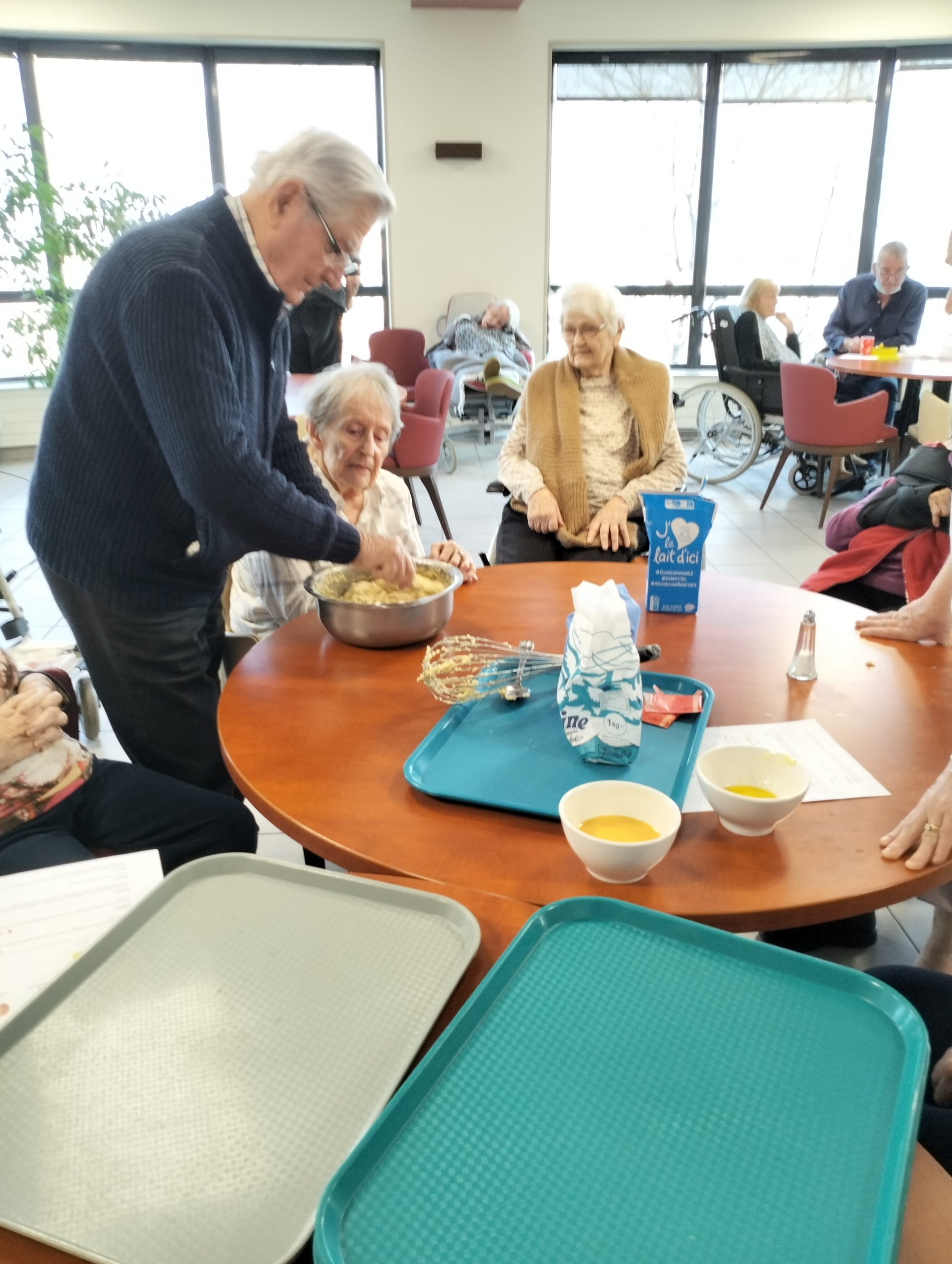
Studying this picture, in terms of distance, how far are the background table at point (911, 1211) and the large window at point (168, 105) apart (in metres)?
6.16

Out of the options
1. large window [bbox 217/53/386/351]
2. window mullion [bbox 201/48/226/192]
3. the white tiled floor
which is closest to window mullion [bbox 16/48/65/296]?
window mullion [bbox 201/48/226/192]

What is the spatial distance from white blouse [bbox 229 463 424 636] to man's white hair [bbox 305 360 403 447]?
0.14m

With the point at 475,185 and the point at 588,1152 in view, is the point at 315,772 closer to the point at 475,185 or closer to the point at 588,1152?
the point at 588,1152

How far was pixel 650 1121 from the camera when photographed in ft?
1.90

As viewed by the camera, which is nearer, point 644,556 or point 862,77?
point 644,556

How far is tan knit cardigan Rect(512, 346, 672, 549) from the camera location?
269 centimetres

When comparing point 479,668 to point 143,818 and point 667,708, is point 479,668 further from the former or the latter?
point 143,818

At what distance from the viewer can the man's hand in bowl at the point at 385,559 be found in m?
1.57

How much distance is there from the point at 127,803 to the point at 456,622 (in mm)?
652

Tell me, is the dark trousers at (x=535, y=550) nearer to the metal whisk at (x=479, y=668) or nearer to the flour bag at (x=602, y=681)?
the metal whisk at (x=479, y=668)

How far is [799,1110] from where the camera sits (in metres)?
0.59

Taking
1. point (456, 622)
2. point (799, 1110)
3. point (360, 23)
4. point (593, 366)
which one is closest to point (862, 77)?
point (360, 23)

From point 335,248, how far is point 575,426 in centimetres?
135

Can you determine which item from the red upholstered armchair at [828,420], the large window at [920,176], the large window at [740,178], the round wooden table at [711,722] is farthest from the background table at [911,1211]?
the large window at [920,176]
